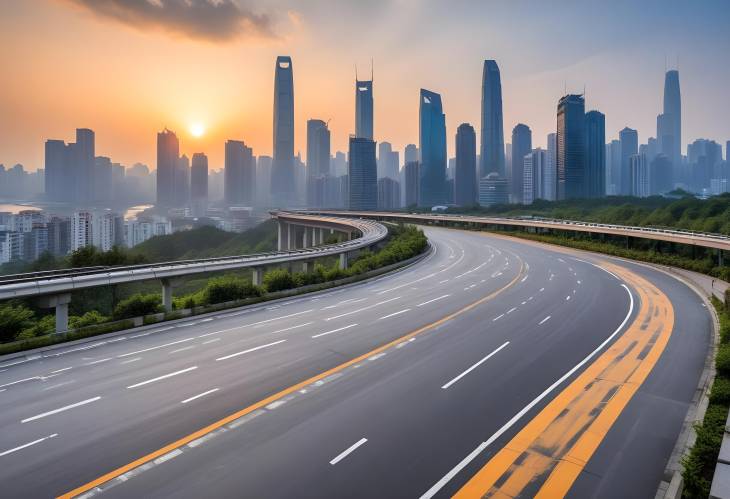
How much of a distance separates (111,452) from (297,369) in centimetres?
707

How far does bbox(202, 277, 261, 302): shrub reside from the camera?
94.4ft

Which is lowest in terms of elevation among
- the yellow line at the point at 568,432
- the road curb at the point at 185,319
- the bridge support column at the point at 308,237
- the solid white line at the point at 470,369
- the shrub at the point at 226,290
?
the yellow line at the point at 568,432

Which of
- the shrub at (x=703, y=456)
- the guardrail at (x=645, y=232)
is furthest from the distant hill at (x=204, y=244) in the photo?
the shrub at (x=703, y=456)

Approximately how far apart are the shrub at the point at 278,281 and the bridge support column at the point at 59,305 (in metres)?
12.9

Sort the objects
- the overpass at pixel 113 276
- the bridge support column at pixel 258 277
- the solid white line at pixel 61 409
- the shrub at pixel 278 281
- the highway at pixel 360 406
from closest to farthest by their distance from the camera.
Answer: the highway at pixel 360 406
the solid white line at pixel 61 409
the overpass at pixel 113 276
the shrub at pixel 278 281
the bridge support column at pixel 258 277

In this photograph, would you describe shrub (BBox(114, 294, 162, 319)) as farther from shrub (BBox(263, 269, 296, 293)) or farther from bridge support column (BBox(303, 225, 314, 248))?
bridge support column (BBox(303, 225, 314, 248))

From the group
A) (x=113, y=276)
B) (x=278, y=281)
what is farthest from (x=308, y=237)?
(x=113, y=276)

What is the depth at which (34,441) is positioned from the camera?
11.8 meters

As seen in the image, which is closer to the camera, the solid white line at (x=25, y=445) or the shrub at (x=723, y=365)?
the solid white line at (x=25, y=445)

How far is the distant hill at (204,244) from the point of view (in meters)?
154

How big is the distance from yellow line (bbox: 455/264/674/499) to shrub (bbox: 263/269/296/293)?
21.7m

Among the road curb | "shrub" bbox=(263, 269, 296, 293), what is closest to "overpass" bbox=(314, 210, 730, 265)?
the road curb

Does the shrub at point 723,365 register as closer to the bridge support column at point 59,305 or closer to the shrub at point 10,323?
the bridge support column at point 59,305

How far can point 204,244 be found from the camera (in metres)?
174
